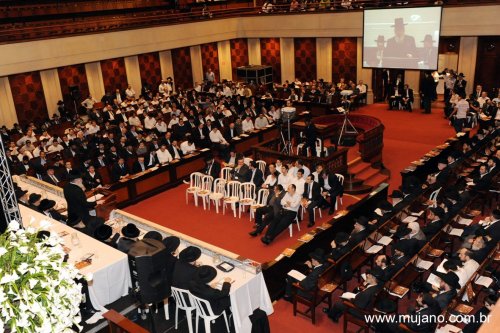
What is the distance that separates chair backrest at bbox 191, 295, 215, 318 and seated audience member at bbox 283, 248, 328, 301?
5.42 ft

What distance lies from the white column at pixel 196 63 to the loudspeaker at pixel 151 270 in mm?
21511

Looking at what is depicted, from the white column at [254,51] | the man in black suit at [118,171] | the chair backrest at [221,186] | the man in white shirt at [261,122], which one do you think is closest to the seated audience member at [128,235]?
the chair backrest at [221,186]

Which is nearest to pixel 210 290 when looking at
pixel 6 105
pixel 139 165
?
pixel 139 165

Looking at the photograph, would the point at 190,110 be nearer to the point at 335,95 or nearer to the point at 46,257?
the point at 335,95

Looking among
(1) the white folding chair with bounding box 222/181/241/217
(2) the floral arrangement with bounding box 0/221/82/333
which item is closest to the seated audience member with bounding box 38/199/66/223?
(1) the white folding chair with bounding box 222/181/241/217

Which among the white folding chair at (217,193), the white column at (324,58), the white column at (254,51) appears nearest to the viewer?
the white folding chair at (217,193)

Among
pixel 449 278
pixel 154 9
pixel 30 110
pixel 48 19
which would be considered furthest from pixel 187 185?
pixel 154 9

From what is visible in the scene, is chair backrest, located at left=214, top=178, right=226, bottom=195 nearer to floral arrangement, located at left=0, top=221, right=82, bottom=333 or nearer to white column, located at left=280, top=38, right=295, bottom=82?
floral arrangement, located at left=0, top=221, right=82, bottom=333

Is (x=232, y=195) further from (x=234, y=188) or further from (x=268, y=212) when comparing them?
(x=268, y=212)

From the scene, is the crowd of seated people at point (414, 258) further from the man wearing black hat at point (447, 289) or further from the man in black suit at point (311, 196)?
the man in black suit at point (311, 196)

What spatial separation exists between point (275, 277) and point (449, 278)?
2.84 meters

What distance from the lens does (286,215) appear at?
424 inches

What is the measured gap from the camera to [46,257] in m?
3.17

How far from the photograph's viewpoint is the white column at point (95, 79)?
73.4ft
